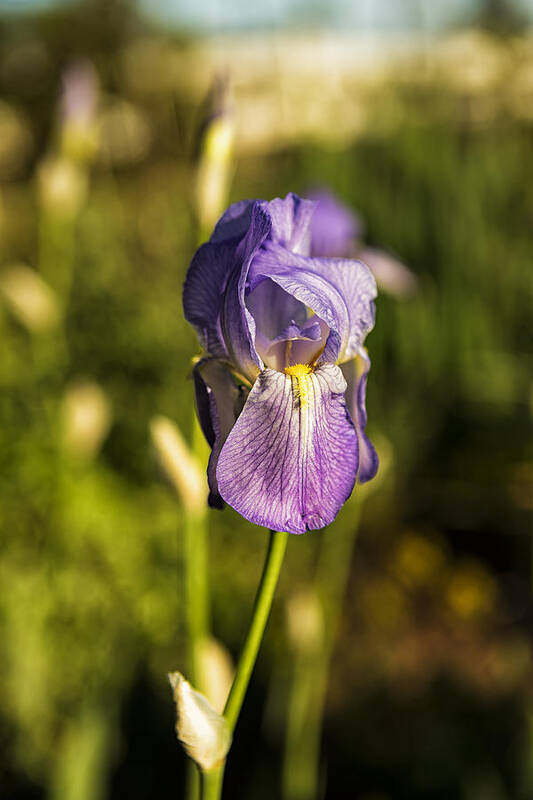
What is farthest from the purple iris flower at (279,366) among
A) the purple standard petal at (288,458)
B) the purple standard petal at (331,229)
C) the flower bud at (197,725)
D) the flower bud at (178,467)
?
the purple standard petal at (331,229)

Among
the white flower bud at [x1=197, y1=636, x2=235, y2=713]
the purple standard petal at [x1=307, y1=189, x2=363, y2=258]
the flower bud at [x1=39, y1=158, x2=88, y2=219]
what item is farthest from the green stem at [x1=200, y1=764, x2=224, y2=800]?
the flower bud at [x1=39, y1=158, x2=88, y2=219]

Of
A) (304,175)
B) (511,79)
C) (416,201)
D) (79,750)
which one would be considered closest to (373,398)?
(416,201)

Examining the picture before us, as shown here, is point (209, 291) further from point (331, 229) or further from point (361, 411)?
point (331, 229)

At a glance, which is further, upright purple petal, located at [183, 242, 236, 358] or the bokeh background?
the bokeh background

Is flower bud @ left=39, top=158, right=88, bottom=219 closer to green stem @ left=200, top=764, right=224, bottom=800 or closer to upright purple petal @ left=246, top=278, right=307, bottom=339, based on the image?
upright purple petal @ left=246, top=278, right=307, bottom=339

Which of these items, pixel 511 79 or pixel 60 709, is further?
pixel 511 79

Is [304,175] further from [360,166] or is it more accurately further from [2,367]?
[2,367]

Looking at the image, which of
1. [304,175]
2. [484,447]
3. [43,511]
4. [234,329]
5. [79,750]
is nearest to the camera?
[234,329]

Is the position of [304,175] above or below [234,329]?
above
